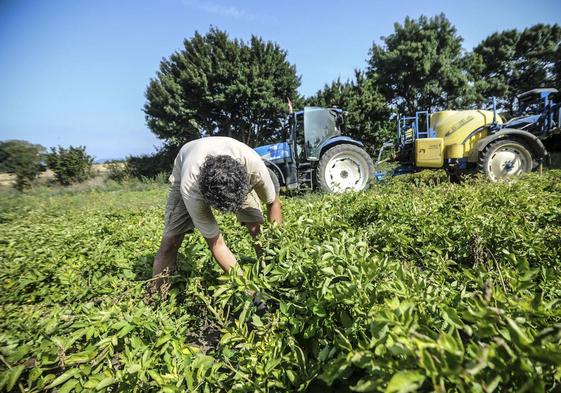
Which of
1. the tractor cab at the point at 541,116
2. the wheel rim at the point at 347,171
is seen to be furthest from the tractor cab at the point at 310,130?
the tractor cab at the point at 541,116

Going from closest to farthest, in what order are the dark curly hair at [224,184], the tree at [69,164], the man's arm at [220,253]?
the dark curly hair at [224,184] → the man's arm at [220,253] → the tree at [69,164]

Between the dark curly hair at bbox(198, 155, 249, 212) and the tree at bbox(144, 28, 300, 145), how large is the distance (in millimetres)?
15209

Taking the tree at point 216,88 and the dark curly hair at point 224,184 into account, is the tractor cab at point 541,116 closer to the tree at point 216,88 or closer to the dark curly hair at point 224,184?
the dark curly hair at point 224,184

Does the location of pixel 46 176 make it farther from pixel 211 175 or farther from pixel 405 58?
pixel 405 58

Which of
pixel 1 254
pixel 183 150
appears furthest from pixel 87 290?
pixel 1 254

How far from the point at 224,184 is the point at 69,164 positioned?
1753 centimetres

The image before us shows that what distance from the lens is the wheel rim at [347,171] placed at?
696cm

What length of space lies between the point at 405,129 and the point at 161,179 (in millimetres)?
11644

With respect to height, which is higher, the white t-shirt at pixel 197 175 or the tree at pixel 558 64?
the tree at pixel 558 64

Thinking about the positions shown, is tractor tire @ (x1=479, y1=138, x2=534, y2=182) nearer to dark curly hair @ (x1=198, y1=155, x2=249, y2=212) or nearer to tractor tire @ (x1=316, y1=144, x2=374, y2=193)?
tractor tire @ (x1=316, y1=144, x2=374, y2=193)

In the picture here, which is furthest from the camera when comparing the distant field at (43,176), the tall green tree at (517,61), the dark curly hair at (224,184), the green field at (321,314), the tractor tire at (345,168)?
the tall green tree at (517,61)

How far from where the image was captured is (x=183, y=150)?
241 centimetres

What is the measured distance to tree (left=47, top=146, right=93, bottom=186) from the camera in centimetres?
1494

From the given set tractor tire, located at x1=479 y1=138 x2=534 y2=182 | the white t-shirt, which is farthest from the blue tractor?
the white t-shirt
